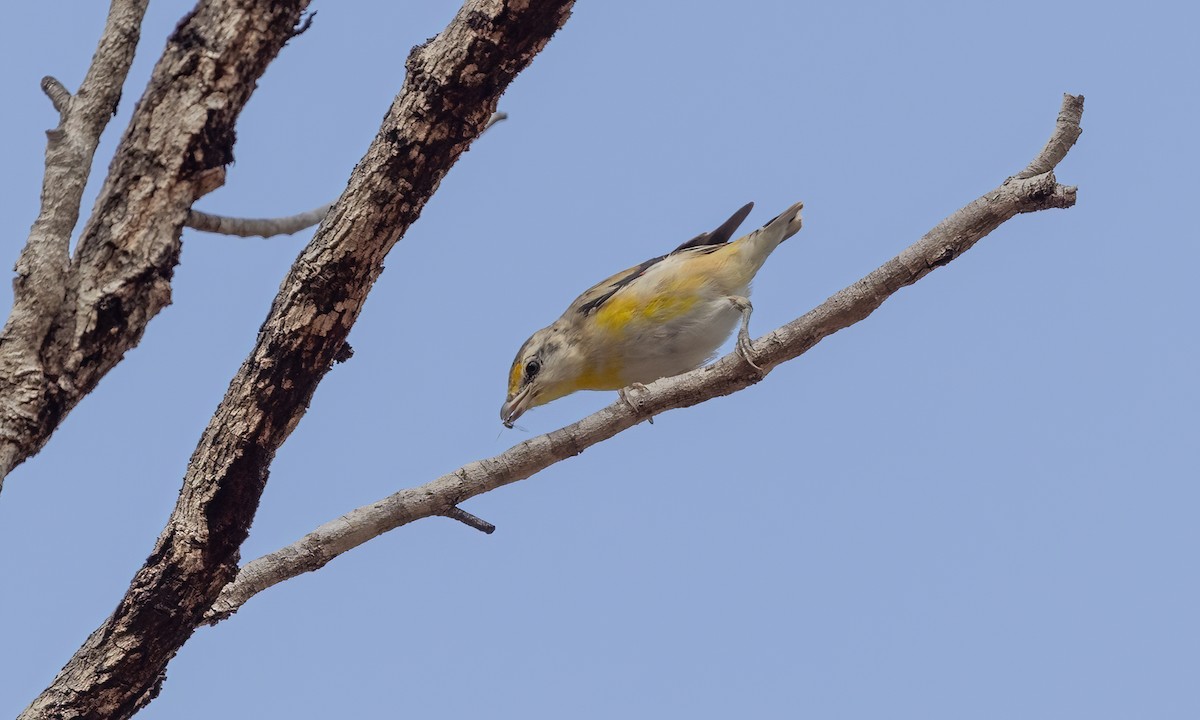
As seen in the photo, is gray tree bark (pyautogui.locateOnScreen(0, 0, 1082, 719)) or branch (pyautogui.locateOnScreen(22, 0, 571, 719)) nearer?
gray tree bark (pyautogui.locateOnScreen(0, 0, 1082, 719))

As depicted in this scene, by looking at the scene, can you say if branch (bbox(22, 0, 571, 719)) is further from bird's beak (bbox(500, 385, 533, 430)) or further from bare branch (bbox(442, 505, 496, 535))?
bird's beak (bbox(500, 385, 533, 430))

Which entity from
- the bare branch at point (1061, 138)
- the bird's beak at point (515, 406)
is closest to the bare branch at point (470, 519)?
the bird's beak at point (515, 406)

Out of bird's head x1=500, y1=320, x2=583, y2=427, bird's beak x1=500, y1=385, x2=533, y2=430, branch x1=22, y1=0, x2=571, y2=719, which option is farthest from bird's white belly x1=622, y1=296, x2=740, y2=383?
branch x1=22, y1=0, x2=571, y2=719

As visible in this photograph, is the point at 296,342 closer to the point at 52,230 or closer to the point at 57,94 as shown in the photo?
the point at 52,230

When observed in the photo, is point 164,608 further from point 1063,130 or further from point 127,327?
point 1063,130

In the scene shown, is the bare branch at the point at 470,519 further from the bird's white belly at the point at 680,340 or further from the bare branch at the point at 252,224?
the bird's white belly at the point at 680,340

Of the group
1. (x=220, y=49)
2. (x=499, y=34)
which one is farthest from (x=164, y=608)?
(x=499, y=34)

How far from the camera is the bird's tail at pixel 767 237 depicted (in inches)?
313

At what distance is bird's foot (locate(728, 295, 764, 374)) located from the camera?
17.3 ft

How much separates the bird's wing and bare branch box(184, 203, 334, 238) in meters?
3.16

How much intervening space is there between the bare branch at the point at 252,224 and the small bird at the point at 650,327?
113 inches

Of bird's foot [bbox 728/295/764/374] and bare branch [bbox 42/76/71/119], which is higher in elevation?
bare branch [bbox 42/76/71/119]

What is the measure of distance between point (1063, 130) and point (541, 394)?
13.6ft

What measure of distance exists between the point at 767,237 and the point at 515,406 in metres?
2.26
